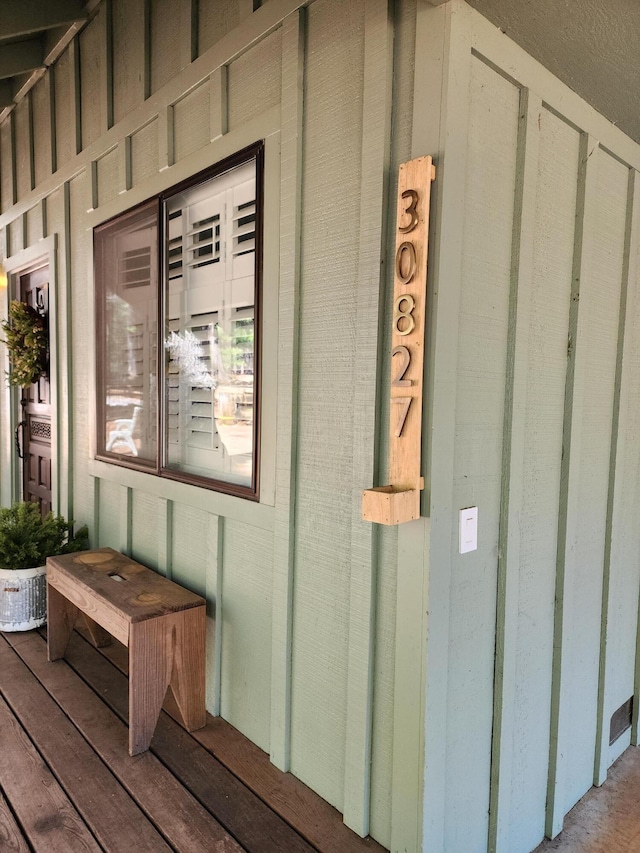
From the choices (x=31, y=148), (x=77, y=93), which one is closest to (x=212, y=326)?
(x=77, y=93)

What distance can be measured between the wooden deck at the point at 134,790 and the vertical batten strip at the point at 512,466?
0.44 m

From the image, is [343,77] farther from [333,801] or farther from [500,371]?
[333,801]

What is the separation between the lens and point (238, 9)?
2.07 metres

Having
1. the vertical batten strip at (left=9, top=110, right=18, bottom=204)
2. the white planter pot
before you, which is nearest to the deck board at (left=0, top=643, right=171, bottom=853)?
the white planter pot

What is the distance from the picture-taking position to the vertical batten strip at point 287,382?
183 centimetres

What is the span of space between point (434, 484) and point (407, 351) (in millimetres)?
358

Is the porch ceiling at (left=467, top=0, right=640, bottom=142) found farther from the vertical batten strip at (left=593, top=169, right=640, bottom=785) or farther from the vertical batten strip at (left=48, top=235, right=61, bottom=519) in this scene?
the vertical batten strip at (left=48, top=235, right=61, bottom=519)

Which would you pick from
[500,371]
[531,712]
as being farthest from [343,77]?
[531,712]

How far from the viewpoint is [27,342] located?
12.0 ft

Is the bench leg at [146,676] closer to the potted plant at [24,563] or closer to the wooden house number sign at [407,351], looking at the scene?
the wooden house number sign at [407,351]

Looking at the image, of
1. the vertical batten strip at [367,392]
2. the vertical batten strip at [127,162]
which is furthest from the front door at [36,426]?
the vertical batten strip at [367,392]

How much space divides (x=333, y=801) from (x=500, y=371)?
4.85ft

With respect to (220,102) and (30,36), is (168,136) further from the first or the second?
(30,36)

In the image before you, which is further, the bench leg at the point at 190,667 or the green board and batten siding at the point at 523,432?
the bench leg at the point at 190,667
